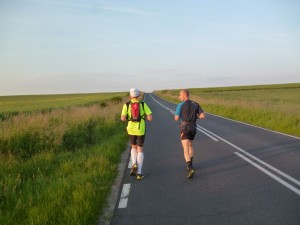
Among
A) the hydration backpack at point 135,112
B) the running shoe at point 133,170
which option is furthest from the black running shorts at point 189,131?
the running shoe at point 133,170

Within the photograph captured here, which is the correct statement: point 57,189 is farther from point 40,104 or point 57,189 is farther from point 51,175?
point 40,104

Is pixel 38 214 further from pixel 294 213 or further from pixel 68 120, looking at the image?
pixel 68 120

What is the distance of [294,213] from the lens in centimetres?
480

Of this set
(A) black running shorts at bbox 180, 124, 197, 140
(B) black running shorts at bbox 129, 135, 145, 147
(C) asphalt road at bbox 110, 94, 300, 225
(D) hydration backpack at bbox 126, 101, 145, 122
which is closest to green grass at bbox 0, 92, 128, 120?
(B) black running shorts at bbox 129, 135, 145, 147

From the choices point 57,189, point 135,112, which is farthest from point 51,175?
point 135,112

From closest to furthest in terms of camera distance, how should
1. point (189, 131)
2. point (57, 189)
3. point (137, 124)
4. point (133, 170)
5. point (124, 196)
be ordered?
point (57, 189)
point (124, 196)
point (137, 124)
point (189, 131)
point (133, 170)

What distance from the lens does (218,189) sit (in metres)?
6.14

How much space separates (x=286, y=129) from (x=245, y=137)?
3484 millimetres

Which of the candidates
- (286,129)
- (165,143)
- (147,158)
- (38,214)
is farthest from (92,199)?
(286,129)

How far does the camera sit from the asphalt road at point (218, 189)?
15.7ft

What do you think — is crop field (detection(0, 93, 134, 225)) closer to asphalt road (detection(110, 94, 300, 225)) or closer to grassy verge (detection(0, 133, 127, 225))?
grassy verge (detection(0, 133, 127, 225))

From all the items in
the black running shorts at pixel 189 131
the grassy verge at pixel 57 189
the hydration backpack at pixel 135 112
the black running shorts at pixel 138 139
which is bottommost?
the grassy verge at pixel 57 189

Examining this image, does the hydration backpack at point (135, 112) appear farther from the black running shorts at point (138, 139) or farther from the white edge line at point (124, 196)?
the white edge line at point (124, 196)

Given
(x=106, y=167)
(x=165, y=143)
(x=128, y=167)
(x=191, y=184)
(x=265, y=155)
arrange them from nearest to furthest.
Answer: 1. (x=191, y=184)
2. (x=106, y=167)
3. (x=128, y=167)
4. (x=265, y=155)
5. (x=165, y=143)
